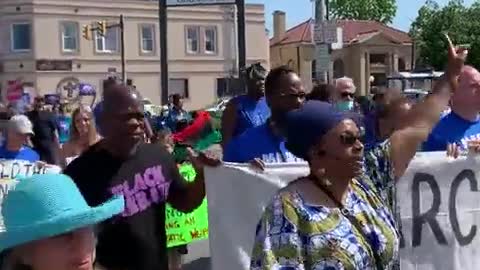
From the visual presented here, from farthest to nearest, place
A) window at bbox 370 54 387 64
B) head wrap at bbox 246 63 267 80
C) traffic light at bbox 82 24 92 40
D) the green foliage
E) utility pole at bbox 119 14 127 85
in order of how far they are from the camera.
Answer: window at bbox 370 54 387 64, the green foliage, utility pole at bbox 119 14 127 85, traffic light at bbox 82 24 92 40, head wrap at bbox 246 63 267 80

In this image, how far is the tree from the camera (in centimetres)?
9781

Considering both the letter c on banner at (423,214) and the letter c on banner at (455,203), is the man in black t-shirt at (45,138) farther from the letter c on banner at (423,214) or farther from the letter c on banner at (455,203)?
Answer: the letter c on banner at (455,203)

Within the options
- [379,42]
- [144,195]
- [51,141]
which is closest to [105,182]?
[144,195]

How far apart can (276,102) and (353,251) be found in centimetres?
246

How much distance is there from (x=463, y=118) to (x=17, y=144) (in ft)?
12.9

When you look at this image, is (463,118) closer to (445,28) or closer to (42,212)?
(42,212)

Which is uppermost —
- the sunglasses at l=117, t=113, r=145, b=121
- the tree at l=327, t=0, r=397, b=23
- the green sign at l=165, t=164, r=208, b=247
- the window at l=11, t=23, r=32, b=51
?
the tree at l=327, t=0, r=397, b=23

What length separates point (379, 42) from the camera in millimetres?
74250

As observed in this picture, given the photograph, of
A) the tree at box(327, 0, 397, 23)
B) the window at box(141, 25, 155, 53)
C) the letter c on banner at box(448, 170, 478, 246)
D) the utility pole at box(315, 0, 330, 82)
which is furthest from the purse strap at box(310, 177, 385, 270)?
the tree at box(327, 0, 397, 23)

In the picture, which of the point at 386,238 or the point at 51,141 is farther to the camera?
the point at 51,141

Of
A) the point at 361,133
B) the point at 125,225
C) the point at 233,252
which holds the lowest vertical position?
the point at 233,252

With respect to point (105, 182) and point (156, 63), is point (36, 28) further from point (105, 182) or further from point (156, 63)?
point (105, 182)

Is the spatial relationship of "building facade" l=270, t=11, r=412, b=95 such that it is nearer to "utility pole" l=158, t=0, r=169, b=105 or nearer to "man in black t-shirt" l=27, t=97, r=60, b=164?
"utility pole" l=158, t=0, r=169, b=105

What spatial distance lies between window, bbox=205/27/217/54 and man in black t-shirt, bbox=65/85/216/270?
180ft
